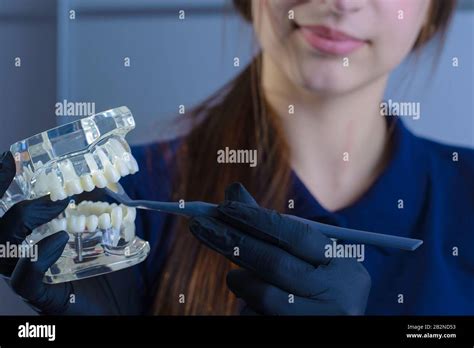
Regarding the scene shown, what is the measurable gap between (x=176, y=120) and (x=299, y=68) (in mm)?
267

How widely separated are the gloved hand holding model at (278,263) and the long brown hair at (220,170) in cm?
3

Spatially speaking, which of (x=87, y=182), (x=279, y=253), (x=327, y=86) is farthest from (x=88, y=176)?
(x=327, y=86)

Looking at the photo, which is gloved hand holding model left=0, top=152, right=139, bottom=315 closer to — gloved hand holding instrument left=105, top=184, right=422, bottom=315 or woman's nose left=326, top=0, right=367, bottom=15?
gloved hand holding instrument left=105, top=184, right=422, bottom=315

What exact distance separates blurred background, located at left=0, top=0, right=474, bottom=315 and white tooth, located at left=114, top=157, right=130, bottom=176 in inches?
2.2

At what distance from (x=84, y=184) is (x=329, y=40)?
0.56 meters

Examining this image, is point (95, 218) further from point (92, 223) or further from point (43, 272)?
point (43, 272)

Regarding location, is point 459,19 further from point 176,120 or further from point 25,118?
point 25,118

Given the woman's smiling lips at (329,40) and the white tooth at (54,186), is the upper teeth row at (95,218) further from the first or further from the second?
the woman's smiling lips at (329,40)

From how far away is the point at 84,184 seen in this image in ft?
5.74

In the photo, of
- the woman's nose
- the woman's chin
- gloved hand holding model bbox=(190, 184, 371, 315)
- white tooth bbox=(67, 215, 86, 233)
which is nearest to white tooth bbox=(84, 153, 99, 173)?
white tooth bbox=(67, 215, 86, 233)

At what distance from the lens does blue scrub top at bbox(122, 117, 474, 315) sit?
5.94 feet

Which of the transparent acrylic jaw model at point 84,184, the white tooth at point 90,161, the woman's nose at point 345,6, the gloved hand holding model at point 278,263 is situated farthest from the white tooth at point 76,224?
the woman's nose at point 345,6

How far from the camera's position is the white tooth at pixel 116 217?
5.80 ft

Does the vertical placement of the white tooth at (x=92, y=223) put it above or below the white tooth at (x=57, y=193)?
below
